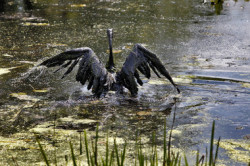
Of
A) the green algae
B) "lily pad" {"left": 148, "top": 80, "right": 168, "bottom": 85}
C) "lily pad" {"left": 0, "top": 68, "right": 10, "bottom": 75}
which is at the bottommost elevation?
the green algae

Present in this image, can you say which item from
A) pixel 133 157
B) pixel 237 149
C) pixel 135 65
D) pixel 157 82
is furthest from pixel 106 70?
pixel 237 149

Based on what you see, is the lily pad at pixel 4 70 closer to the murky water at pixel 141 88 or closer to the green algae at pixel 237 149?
the murky water at pixel 141 88

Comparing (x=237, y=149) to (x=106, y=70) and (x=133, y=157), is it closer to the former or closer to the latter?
(x=133, y=157)

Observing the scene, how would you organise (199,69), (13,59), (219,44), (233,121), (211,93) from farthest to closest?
(219,44)
(13,59)
(199,69)
(211,93)
(233,121)

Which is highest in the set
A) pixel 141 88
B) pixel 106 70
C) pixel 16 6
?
pixel 16 6

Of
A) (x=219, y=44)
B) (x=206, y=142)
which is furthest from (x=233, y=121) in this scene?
(x=219, y=44)

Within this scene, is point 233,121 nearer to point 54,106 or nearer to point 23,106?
point 54,106

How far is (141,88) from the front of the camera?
18.4ft

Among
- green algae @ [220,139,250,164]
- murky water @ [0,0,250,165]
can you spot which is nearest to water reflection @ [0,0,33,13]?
murky water @ [0,0,250,165]

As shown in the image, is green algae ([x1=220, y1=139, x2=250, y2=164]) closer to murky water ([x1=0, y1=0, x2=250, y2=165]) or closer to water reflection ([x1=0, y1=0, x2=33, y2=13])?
murky water ([x1=0, y1=0, x2=250, y2=165])

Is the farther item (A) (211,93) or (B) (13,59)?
(B) (13,59)

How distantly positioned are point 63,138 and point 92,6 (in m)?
8.40

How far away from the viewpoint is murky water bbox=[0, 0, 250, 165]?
3.99 m

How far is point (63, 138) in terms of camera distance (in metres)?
3.78
